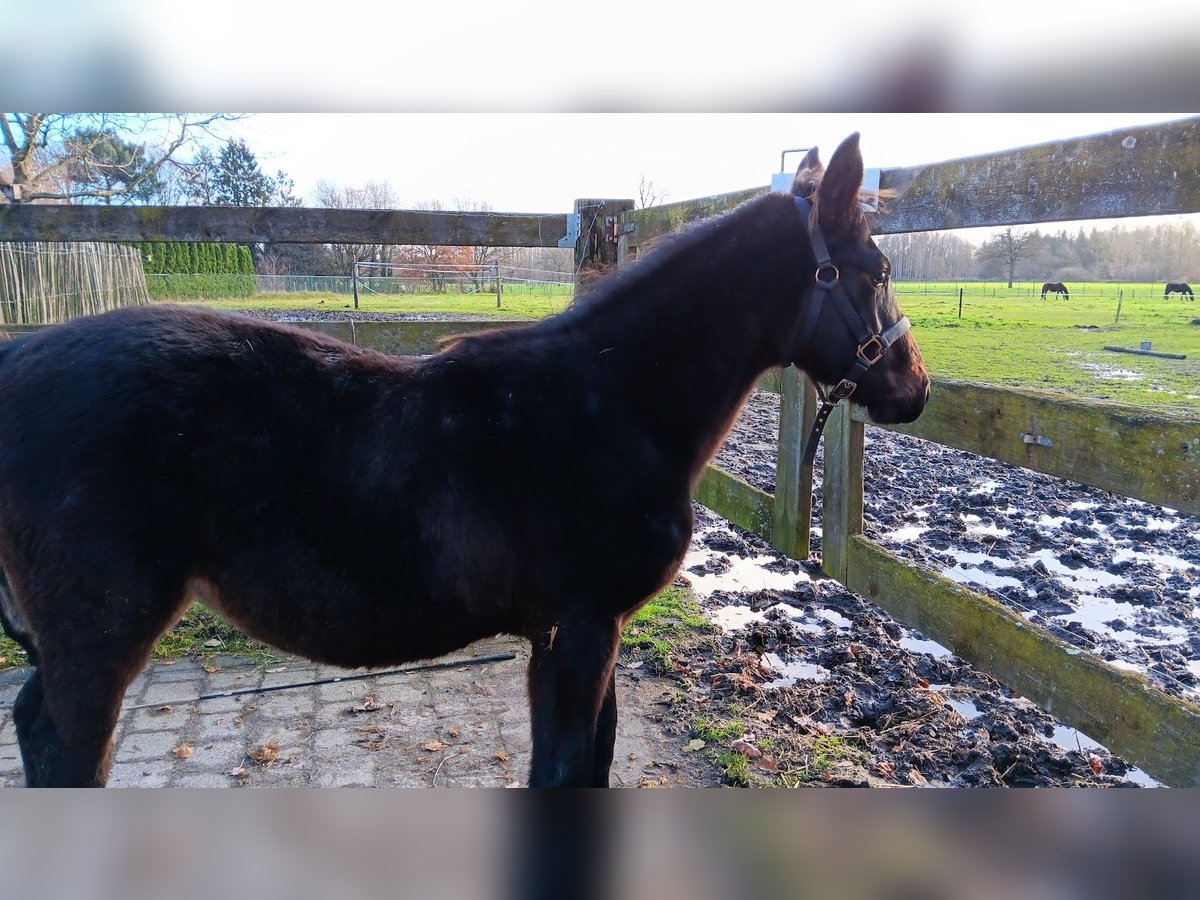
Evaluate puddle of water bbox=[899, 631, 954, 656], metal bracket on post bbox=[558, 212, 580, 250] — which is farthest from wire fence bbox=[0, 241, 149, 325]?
puddle of water bbox=[899, 631, 954, 656]

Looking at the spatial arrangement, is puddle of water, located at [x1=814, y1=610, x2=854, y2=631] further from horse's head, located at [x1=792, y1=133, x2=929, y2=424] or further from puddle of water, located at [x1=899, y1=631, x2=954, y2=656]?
horse's head, located at [x1=792, y1=133, x2=929, y2=424]

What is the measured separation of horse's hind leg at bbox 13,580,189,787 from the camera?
2.13 metres

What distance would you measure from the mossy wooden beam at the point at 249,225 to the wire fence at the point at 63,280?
51.4 inches

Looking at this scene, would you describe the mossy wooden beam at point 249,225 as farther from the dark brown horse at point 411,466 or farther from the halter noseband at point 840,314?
the halter noseband at point 840,314

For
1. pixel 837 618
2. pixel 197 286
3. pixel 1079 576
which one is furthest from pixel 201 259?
pixel 1079 576

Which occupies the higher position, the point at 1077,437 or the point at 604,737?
the point at 1077,437

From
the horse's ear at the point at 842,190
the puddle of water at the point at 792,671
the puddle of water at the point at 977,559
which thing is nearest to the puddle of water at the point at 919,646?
the puddle of water at the point at 792,671

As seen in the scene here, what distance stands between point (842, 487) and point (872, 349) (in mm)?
1263

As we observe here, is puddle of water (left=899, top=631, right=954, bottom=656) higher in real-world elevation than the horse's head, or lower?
lower

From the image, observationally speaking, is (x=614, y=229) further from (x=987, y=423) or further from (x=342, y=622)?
(x=342, y=622)

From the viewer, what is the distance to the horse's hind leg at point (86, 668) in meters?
2.13

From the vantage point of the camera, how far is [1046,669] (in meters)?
2.65

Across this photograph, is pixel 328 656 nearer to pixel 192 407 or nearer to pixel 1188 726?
pixel 192 407
